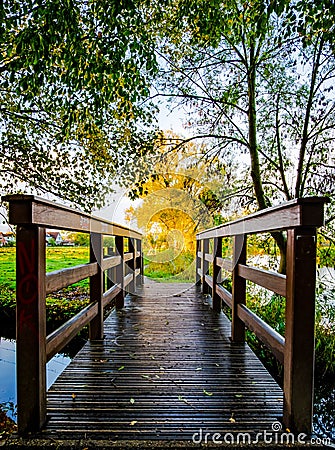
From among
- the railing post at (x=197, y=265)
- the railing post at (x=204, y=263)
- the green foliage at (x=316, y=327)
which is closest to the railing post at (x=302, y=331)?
the green foliage at (x=316, y=327)

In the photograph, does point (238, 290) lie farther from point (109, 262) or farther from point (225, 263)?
point (109, 262)

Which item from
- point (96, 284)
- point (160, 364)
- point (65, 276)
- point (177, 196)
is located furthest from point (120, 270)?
point (177, 196)

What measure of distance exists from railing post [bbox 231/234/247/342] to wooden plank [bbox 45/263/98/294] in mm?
1145

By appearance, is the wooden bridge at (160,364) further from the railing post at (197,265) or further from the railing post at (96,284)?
the railing post at (197,265)

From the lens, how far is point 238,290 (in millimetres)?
2846

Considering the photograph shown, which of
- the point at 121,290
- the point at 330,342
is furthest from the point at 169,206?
the point at 330,342

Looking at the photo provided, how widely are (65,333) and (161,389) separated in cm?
63

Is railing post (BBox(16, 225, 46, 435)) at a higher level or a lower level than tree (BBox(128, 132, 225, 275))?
lower

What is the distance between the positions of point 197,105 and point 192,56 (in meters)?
0.85

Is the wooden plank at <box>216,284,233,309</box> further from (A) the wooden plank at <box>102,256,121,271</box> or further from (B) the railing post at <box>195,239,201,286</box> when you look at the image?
(B) the railing post at <box>195,239,201,286</box>

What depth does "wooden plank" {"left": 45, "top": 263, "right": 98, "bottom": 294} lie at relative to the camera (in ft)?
5.78

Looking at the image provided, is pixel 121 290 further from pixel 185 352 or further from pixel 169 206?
pixel 169 206

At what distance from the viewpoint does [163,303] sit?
187 inches
